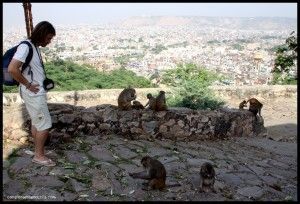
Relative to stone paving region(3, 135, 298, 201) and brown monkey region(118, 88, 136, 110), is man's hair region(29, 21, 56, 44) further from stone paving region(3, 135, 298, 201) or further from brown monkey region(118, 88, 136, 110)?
brown monkey region(118, 88, 136, 110)

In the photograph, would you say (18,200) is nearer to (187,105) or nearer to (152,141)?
(152,141)

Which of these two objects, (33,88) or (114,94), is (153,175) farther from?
(114,94)

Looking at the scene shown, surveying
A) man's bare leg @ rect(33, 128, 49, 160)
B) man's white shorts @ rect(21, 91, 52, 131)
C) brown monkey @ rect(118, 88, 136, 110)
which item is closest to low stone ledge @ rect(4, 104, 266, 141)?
brown monkey @ rect(118, 88, 136, 110)

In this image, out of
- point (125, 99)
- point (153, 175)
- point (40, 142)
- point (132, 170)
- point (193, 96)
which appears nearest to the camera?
point (153, 175)

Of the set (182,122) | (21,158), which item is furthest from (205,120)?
(21,158)

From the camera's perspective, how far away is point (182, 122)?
25.5ft

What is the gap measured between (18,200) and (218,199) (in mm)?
2274

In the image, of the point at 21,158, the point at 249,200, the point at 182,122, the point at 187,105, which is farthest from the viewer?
the point at 187,105

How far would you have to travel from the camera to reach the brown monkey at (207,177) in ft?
15.6

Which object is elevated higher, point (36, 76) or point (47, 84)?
point (36, 76)

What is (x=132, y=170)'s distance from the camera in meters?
5.52

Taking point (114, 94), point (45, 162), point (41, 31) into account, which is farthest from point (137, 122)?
point (114, 94)

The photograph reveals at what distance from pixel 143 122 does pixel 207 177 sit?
2.82 metres

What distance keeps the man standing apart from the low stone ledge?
146 cm
